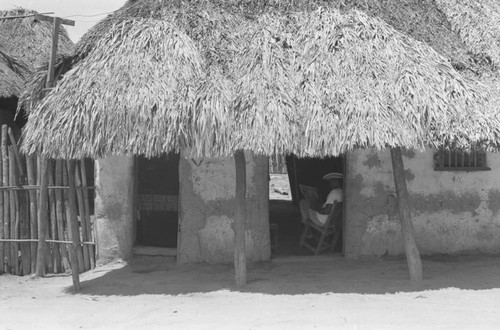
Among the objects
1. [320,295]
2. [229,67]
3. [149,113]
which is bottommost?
[320,295]

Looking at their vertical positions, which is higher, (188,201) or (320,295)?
(188,201)

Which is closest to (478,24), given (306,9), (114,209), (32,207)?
(306,9)

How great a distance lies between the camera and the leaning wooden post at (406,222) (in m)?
7.68

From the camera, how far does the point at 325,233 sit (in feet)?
30.7

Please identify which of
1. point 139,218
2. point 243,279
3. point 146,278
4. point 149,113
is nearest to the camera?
point 149,113

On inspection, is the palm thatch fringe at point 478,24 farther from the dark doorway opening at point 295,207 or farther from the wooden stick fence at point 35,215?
the wooden stick fence at point 35,215

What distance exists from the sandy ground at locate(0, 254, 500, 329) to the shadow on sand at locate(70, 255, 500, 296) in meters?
0.01

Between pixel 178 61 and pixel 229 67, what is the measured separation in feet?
1.93

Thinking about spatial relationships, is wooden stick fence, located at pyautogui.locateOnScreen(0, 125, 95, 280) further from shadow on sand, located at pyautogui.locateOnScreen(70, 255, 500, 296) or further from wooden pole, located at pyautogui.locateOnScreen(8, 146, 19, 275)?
shadow on sand, located at pyautogui.locateOnScreen(70, 255, 500, 296)

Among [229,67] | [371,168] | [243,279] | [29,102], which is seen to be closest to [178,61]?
[229,67]

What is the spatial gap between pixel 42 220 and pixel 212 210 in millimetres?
2242

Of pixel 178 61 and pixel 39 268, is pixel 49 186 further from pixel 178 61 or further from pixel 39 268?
pixel 178 61

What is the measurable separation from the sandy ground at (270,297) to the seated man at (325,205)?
23.4 inches

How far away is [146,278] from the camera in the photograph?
8359 millimetres
